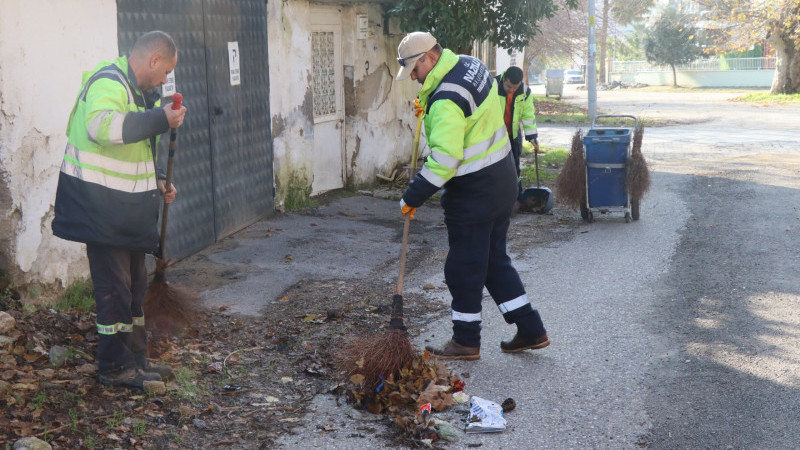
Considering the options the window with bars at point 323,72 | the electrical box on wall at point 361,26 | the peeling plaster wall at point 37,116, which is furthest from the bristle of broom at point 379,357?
the electrical box on wall at point 361,26

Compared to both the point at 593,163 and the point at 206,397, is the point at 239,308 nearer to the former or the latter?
the point at 206,397

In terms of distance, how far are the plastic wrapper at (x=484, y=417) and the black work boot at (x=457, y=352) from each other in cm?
71

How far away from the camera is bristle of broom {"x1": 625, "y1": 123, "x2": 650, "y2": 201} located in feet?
30.6

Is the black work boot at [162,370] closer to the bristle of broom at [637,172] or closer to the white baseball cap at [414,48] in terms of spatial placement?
the white baseball cap at [414,48]

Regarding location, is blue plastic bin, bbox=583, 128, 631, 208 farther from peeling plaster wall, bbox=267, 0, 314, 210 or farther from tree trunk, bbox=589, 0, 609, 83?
tree trunk, bbox=589, 0, 609, 83

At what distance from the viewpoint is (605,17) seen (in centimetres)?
5994

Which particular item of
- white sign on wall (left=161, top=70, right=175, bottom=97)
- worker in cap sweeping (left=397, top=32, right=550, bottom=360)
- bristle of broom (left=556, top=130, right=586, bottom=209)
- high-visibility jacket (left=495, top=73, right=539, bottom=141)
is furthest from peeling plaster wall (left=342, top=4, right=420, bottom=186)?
worker in cap sweeping (left=397, top=32, right=550, bottom=360)

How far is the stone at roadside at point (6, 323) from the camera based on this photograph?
4926 millimetres

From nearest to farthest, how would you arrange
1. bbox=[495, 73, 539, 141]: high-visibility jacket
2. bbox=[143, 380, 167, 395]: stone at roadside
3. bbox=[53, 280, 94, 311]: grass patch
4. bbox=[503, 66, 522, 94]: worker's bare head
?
bbox=[143, 380, 167, 395]: stone at roadside < bbox=[53, 280, 94, 311]: grass patch < bbox=[503, 66, 522, 94]: worker's bare head < bbox=[495, 73, 539, 141]: high-visibility jacket

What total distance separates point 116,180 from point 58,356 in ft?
3.86

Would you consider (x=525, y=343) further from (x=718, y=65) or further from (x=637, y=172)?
(x=718, y=65)

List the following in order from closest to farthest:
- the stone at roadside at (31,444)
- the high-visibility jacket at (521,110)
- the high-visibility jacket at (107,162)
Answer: the stone at roadside at (31,444)
the high-visibility jacket at (107,162)
the high-visibility jacket at (521,110)

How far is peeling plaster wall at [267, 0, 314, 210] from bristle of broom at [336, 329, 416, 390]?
206 inches

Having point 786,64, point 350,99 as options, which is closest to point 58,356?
point 350,99
